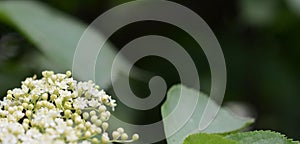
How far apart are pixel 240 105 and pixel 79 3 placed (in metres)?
1.39

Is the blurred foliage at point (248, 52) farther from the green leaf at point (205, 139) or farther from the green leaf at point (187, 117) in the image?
the green leaf at point (205, 139)

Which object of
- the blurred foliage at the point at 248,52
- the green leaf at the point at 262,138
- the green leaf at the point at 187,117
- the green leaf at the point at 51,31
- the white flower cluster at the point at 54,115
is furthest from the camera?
the blurred foliage at the point at 248,52

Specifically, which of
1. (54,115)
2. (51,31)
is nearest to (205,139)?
(54,115)

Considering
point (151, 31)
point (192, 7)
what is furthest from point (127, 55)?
point (192, 7)

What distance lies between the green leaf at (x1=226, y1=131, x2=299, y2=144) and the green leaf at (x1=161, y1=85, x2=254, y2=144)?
23cm

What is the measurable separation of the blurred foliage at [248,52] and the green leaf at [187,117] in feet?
5.01

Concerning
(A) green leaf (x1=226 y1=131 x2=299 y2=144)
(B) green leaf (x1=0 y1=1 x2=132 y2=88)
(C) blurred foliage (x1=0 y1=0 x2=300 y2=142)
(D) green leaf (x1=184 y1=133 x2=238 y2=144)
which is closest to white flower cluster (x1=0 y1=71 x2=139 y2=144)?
(D) green leaf (x1=184 y1=133 x2=238 y2=144)

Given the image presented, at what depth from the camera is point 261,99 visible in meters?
4.09

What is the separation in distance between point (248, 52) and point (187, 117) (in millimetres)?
2197

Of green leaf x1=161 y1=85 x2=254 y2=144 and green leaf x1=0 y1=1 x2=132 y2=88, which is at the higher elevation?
green leaf x1=0 y1=1 x2=132 y2=88

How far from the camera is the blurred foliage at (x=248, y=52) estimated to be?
3.86 meters

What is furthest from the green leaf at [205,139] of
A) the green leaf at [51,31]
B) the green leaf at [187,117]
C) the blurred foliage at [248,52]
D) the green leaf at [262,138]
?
the blurred foliage at [248,52]

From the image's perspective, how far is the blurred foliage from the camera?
3.86 meters

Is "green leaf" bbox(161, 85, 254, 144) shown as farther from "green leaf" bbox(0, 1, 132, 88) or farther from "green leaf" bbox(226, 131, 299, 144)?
"green leaf" bbox(0, 1, 132, 88)
